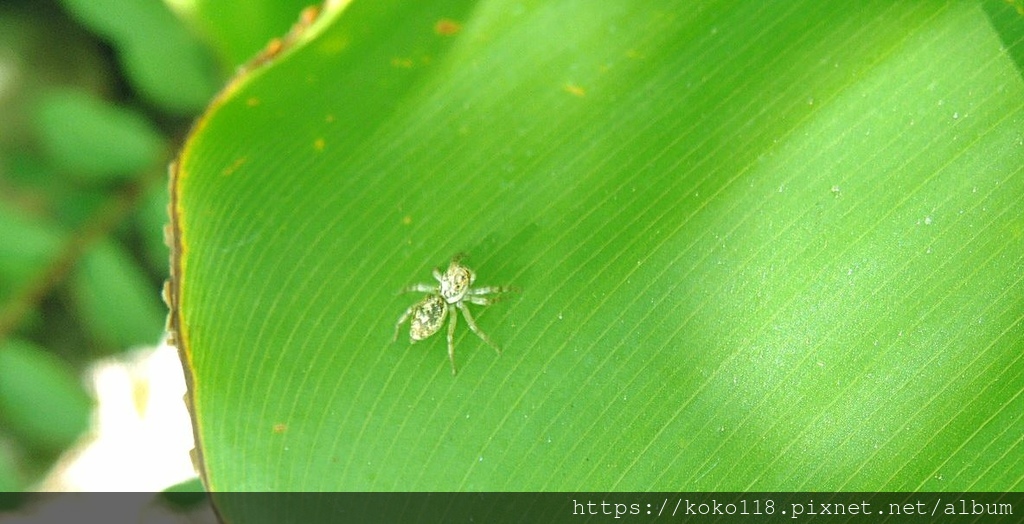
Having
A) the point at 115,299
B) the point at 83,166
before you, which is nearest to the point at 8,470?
the point at 115,299

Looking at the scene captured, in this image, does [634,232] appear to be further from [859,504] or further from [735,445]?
[859,504]

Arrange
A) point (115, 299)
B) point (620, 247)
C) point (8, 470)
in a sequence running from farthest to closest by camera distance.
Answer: point (8, 470), point (115, 299), point (620, 247)

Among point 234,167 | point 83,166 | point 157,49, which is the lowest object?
point 234,167

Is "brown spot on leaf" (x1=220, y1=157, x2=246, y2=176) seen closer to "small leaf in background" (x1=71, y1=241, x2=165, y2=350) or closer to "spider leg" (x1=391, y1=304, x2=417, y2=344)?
"spider leg" (x1=391, y1=304, x2=417, y2=344)

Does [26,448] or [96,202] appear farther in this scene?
[26,448]

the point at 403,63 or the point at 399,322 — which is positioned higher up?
the point at 403,63

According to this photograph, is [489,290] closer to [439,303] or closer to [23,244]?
[439,303]

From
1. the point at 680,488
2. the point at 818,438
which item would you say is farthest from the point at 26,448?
the point at 818,438

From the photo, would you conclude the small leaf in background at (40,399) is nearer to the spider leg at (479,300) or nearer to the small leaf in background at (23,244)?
Answer: the small leaf in background at (23,244)
